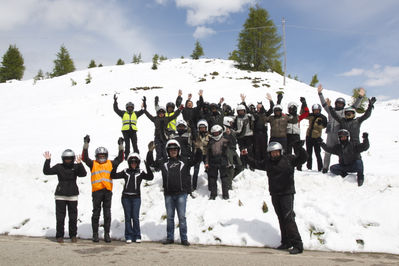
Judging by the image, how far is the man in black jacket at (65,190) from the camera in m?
6.39

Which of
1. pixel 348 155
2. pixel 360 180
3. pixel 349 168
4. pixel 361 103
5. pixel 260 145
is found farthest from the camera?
pixel 361 103

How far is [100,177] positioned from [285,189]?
4.33 meters

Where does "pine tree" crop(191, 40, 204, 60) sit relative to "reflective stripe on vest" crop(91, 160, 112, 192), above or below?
above

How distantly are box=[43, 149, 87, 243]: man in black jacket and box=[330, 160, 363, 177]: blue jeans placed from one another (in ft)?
23.2

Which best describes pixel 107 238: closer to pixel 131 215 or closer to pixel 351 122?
pixel 131 215

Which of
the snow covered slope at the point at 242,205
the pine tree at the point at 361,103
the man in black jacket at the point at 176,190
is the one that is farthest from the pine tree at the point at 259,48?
the man in black jacket at the point at 176,190

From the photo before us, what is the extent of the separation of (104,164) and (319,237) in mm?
5387

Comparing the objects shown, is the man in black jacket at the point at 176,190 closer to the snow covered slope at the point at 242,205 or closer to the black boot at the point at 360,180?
the snow covered slope at the point at 242,205

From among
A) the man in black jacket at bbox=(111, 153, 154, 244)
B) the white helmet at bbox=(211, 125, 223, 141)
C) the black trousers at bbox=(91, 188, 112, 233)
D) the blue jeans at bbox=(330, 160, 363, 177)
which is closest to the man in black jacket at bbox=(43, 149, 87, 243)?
the black trousers at bbox=(91, 188, 112, 233)

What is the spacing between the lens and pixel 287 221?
552 cm

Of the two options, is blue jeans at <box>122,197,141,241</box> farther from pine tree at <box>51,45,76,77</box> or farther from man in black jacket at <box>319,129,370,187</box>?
pine tree at <box>51,45,76,77</box>

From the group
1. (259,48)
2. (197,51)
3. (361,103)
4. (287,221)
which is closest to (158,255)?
(287,221)

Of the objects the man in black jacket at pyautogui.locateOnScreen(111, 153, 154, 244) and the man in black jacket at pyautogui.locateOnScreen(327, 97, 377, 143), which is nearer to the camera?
the man in black jacket at pyautogui.locateOnScreen(111, 153, 154, 244)

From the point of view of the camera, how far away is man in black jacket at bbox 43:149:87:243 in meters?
6.39
